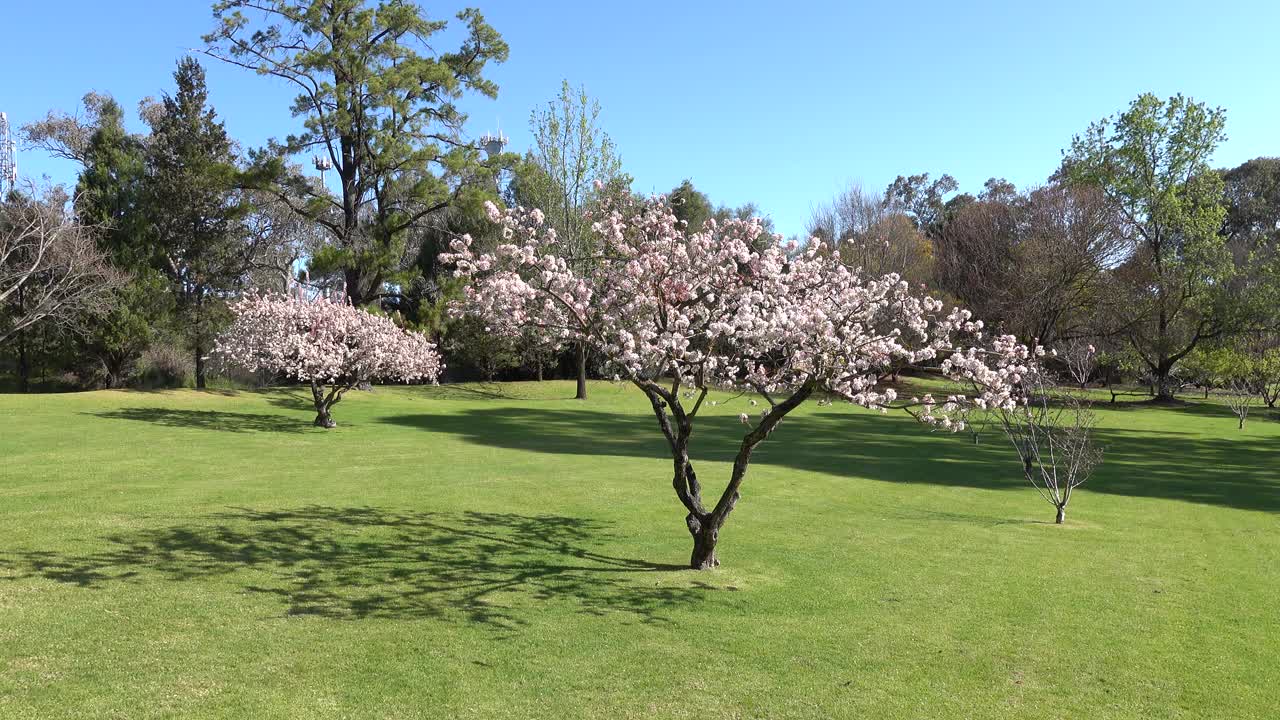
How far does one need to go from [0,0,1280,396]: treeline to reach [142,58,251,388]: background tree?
11cm

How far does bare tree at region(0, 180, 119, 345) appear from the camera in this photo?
111 ft

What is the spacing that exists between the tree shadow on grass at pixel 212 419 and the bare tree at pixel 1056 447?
19.8 meters

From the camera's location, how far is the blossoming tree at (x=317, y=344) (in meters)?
25.9

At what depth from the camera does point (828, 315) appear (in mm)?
9578

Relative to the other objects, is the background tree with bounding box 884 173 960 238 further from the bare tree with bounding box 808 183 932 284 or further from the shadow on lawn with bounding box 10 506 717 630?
the shadow on lawn with bounding box 10 506 717 630

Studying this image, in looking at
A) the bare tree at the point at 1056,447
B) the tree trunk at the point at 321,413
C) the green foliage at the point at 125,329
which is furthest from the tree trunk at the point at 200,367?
the bare tree at the point at 1056,447

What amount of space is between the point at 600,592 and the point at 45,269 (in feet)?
115

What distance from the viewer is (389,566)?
1024cm

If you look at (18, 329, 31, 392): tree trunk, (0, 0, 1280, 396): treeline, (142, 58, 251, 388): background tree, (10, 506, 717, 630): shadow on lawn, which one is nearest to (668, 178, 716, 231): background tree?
(0, 0, 1280, 396): treeline

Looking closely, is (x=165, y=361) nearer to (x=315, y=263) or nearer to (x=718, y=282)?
(x=315, y=263)

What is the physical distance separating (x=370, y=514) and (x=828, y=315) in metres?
7.69

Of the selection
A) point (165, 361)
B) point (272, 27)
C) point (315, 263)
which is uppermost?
point (272, 27)

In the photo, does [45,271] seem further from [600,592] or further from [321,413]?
[600,592]

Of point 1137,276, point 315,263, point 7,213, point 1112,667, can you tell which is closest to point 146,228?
point 7,213
